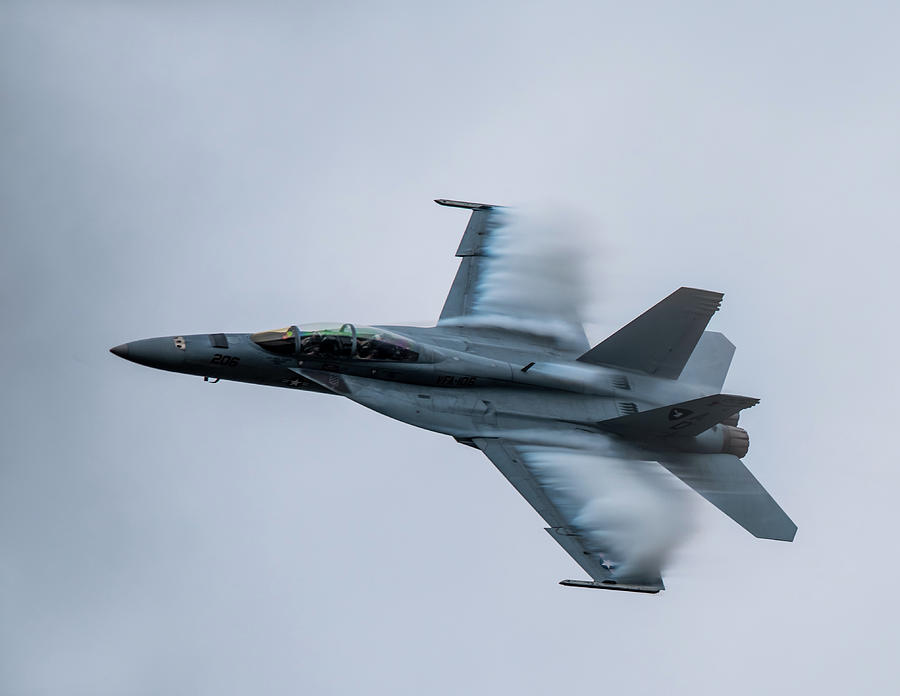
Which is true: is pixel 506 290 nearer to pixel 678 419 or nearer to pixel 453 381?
pixel 453 381

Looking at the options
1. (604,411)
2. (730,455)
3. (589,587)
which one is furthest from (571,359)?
(589,587)

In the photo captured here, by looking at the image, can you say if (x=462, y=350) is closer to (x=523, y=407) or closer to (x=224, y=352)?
(x=523, y=407)

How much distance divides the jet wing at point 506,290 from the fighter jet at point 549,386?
0.04 meters

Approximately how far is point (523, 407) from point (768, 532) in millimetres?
5134

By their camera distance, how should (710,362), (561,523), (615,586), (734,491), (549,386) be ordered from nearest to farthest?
(615,586) < (561,523) < (549,386) < (734,491) < (710,362)

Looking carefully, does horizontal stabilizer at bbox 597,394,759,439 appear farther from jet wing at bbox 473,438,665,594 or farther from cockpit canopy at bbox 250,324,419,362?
cockpit canopy at bbox 250,324,419,362

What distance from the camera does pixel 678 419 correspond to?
96.2ft

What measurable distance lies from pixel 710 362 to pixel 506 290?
430cm

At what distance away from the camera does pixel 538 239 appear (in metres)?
32.9

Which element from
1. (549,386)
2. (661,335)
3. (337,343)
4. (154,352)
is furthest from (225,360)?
(661,335)

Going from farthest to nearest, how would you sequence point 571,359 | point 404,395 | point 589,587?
point 571,359 < point 404,395 < point 589,587

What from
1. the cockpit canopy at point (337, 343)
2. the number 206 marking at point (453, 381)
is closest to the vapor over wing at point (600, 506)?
the number 206 marking at point (453, 381)

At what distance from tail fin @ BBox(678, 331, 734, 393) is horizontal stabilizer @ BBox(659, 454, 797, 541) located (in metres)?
1.66

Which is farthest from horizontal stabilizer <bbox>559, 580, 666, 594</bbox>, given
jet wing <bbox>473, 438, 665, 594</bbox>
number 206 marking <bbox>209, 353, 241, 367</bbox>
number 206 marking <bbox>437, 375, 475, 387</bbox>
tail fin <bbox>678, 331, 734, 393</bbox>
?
number 206 marking <bbox>209, 353, 241, 367</bbox>
